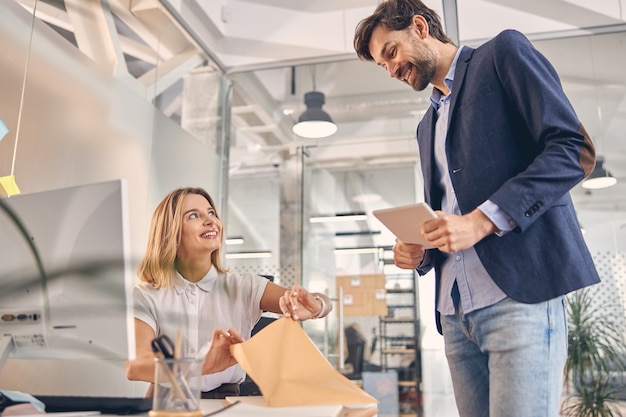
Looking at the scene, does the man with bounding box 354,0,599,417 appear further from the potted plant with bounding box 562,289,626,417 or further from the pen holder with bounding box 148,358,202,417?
the potted plant with bounding box 562,289,626,417

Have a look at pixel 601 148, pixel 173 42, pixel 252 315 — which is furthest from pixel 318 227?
pixel 252 315

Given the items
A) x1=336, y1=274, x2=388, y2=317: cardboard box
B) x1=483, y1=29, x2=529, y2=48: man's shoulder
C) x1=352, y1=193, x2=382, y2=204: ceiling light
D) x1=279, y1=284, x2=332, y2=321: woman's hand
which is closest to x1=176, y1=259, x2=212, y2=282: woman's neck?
x1=279, y1=284, x2=332, y2=321: woman's hand

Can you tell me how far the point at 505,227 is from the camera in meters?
1.13

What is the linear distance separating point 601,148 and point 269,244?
2.51 m

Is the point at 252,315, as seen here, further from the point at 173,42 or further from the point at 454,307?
the point at 173,42

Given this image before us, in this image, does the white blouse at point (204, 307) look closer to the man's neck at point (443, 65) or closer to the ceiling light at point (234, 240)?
the man's neck at point (443, 65)

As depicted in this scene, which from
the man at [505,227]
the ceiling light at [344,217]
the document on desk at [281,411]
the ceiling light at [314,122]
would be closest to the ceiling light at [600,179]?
the ceiling light at [344,217]

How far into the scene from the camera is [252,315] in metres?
1.78

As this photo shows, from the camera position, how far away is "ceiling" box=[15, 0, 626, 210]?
3580mm

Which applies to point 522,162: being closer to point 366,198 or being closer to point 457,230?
point 457,230

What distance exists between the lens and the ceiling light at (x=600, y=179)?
12.3 feet

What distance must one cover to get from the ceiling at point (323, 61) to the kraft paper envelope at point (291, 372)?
2.42 meters

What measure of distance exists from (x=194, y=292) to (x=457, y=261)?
0.80 m

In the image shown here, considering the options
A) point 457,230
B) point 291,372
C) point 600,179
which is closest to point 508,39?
point 457,230
